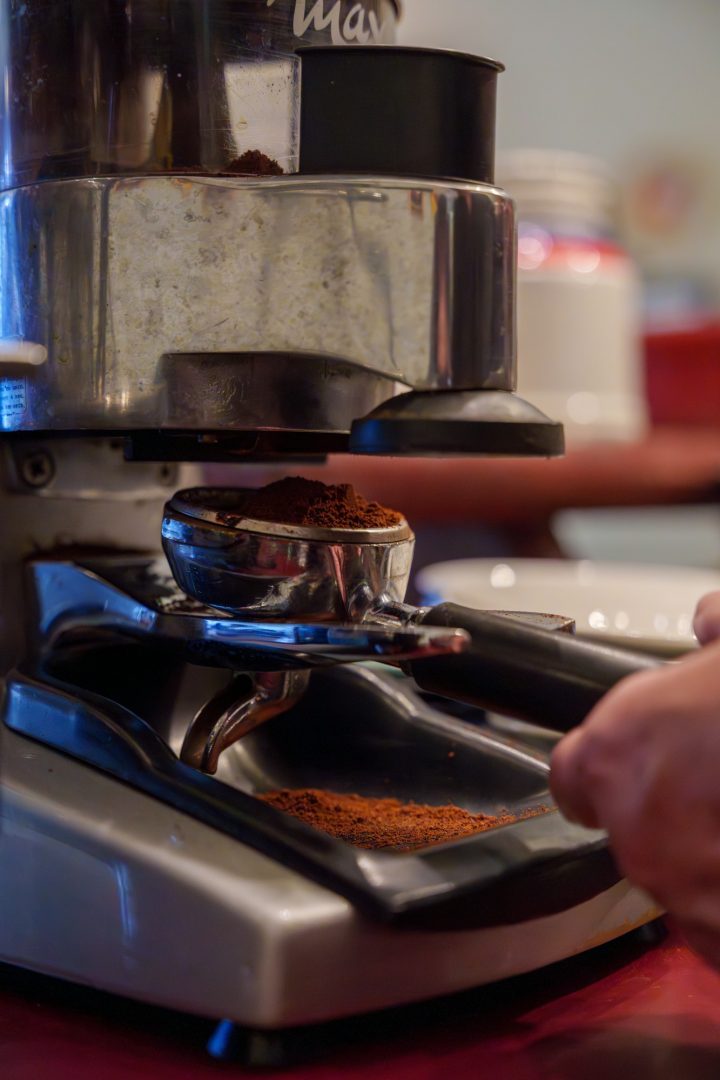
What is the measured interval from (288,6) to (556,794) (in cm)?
26

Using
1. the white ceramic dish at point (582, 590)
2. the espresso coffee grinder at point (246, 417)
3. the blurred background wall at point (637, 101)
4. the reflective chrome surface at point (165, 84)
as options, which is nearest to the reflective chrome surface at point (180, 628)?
the espresso coffee grinder at point (246, 417)

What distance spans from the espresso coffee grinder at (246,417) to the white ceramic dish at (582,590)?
1.13 ft

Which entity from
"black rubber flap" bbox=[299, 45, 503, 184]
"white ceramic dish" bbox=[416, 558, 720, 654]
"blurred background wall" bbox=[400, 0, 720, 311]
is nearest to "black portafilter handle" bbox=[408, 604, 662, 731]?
"black rubber flap" bbox=[299, 45, 503, 184]

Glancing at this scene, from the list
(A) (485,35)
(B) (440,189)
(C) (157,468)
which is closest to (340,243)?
(B) (440,189)

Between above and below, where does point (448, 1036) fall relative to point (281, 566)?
below

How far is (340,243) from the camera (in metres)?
0.36

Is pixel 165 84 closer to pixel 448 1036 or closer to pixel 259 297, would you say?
pixel 259 297

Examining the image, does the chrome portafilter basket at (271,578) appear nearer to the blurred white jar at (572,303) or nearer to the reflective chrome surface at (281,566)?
the reflective chrome surface at (281,566)

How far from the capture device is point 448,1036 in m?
0.33

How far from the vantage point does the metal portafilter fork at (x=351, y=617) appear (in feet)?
1.04

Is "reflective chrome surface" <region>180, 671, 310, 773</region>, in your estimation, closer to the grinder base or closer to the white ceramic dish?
the grinder base

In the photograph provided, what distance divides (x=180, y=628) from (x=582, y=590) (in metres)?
0.52

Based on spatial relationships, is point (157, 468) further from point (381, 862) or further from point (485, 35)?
point (485, 35)

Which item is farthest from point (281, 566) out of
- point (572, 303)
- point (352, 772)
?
point (572, 303)
